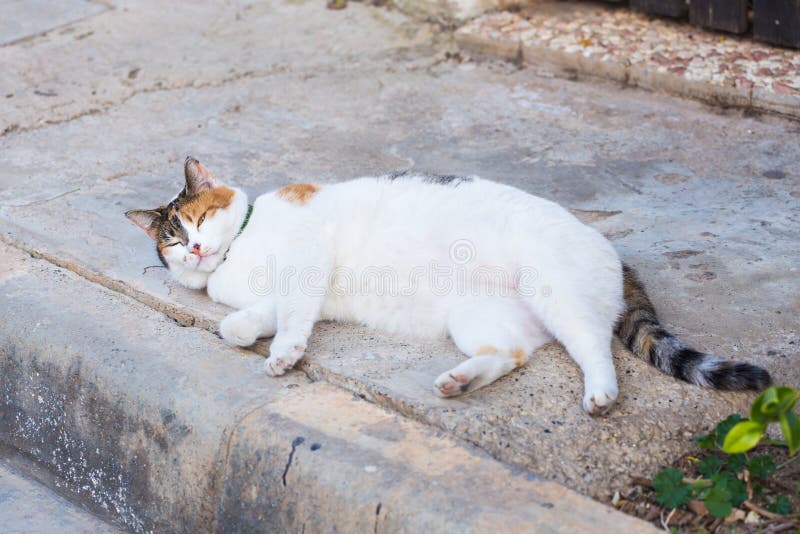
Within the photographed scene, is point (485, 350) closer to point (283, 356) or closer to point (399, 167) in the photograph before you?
point (283, 356)

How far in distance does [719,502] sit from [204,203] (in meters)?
1.92

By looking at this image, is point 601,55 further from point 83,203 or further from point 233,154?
point 83,203

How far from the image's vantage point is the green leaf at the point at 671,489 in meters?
2.07

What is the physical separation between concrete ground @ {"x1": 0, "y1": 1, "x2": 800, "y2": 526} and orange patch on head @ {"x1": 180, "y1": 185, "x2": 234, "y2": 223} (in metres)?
0.29

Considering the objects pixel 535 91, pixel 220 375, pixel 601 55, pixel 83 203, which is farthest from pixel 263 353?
pixel 601 55

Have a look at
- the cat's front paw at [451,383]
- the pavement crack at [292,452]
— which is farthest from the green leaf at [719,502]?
the pavement crack at [292,452]

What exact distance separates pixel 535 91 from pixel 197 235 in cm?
246

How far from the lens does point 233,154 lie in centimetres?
424

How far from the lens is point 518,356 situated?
2607 mm

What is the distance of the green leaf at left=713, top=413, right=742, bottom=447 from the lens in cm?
217

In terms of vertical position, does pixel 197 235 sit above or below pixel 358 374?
Result: above

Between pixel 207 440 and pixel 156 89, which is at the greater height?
pixel 156 89

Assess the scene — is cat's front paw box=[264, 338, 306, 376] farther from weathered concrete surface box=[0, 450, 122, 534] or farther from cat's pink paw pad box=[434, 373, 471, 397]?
Result: weathered concrete surface box=[0, 450, 122, 534]

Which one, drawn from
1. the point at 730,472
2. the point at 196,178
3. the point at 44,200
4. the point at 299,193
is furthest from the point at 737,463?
the point at 44,200
